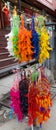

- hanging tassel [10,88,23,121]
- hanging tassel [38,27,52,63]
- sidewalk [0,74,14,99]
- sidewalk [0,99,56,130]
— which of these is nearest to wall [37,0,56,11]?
sidewalk [0,74,14,99]

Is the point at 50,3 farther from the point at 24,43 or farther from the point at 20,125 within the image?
the point at 24,43

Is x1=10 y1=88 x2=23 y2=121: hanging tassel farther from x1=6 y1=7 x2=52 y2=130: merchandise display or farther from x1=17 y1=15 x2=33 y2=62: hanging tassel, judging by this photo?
x1=17 y1=15 x2=33 y2=62: hanging tassel

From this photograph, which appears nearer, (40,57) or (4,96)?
(40,57)

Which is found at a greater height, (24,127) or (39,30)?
(39,30)

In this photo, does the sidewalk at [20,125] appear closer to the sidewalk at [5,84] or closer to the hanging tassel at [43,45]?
the sidewalk at [5,84]

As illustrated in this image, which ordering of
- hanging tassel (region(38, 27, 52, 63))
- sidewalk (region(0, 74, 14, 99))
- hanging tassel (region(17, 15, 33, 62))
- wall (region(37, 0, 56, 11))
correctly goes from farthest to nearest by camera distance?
wall (region(37, 0, 56, 11)) → sidewalk (region(0, 74, 14, 99)) → hanging tassel (region(38, 27, 52, 63)) → hanging tassel (region(17, 15, 33, 62))

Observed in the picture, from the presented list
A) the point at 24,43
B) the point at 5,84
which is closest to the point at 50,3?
the point at 5,84

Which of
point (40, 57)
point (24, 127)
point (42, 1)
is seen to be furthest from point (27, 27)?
point (42, 1)

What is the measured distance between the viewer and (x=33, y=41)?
9.88 ft

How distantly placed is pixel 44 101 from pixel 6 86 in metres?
2.20

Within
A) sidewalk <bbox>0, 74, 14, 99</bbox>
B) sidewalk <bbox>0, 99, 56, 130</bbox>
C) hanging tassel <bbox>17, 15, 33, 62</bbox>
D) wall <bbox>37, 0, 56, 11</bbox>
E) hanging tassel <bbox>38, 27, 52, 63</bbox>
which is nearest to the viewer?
hanging tassel <bbox>17, 15, 33, 62</bbox>

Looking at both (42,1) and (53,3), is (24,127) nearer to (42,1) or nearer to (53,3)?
(42,1)

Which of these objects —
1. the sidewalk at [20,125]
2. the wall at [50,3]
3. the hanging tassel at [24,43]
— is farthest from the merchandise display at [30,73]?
the wall at [50,3]

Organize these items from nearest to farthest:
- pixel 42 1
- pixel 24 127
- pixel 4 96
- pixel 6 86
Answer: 1. pixel 24 127
2. pixel 4 96
3. pixel 6 86
4. pixel 42 1
